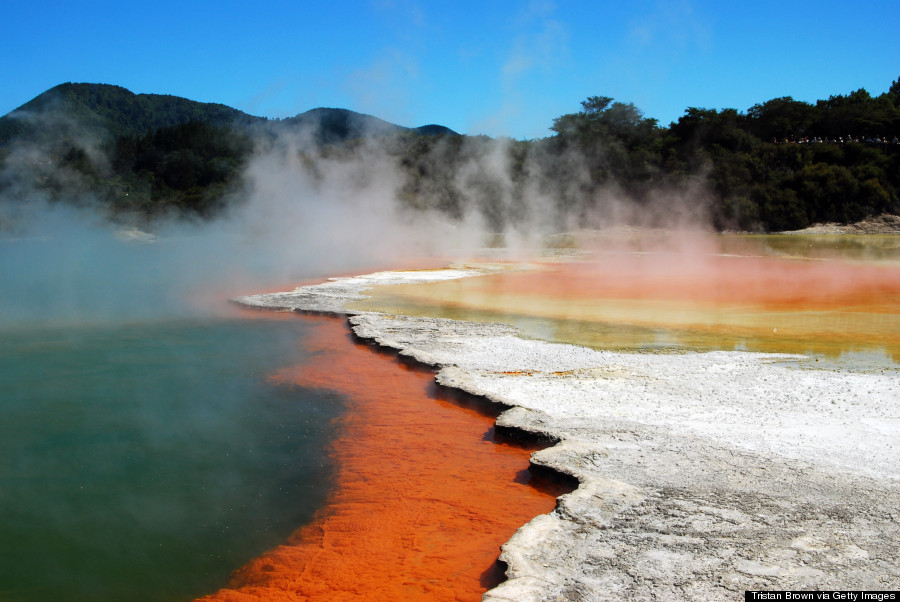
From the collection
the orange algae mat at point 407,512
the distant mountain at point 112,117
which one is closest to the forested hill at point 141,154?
the distant mountain at point 112,117

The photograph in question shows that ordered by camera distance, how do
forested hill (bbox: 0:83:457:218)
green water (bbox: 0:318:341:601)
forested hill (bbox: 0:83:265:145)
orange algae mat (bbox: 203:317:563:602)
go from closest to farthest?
orange algae mat (bbox: 203:317:563:602) < green water (bbox: 0:318:341:601) < forested hill (bbox: 0:83:457:218) < forested hill (bbox: 0:83:265:145)

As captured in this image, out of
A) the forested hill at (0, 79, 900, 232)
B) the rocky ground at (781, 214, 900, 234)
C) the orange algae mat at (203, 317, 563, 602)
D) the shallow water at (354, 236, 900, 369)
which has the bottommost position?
the orange algae mat at (203, 317, 563, 602)

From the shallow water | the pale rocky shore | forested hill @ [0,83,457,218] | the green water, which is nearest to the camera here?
the pale rocky shore

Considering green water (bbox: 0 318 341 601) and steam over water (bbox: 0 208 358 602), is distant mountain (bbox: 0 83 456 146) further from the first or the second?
green water (bbox: 0 318 341 601)

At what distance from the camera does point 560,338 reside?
7.12 metres

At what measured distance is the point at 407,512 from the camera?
133 inches

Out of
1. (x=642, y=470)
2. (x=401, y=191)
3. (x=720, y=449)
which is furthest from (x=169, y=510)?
(x=401, y=191)

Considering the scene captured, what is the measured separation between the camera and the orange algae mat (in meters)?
2.77

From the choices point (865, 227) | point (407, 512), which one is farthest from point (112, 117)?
point (407, 512)

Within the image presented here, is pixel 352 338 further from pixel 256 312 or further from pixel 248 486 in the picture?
pixel 248 486

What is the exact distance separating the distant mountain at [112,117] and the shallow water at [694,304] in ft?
33.2

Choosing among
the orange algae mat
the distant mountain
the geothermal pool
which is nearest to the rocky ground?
the distant mountain

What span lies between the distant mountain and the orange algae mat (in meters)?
19.4

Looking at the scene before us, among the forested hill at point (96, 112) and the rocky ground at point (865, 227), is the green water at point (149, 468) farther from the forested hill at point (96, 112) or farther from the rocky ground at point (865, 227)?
the rocky ground at point (865, 227)
